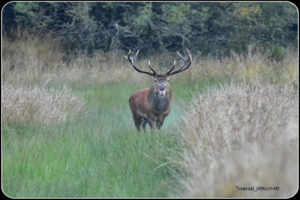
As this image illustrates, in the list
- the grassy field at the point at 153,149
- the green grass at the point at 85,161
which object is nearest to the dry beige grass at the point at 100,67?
the grassy field at the point at 153,149

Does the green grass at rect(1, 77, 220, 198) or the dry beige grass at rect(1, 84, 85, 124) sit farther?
the dry beige grass at rect(1, 84, 85, 124)

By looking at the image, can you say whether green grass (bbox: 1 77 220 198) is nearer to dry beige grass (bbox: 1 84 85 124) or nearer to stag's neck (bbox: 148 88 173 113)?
dry beige grass (bbox: 1 84 85 124)

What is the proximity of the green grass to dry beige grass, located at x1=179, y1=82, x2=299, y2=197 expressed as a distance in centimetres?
46

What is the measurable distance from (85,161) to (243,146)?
2915 mm

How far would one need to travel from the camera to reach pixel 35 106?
13164mm

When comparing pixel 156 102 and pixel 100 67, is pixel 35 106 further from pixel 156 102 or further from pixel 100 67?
pixel 100 67

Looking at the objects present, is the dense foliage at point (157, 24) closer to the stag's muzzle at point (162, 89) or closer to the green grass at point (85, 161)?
the stag's muzzle at point (162, 89)

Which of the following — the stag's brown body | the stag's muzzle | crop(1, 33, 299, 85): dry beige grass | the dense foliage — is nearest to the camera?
the stag's muzzle

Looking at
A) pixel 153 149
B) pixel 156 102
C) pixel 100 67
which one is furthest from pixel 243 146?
pixel 100 67

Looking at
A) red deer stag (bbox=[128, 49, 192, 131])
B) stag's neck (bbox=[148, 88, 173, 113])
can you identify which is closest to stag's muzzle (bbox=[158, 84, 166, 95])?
red deer stag (bbox=[128, 49, 192, 131])

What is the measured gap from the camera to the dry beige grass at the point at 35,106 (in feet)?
41.3

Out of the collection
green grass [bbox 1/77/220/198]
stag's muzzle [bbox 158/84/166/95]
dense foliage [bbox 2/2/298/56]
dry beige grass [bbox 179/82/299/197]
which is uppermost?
dry beige grass [bbox 179/82/299/197]

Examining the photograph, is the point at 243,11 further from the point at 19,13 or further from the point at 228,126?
the point at 228,126

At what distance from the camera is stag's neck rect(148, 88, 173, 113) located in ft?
42.0
